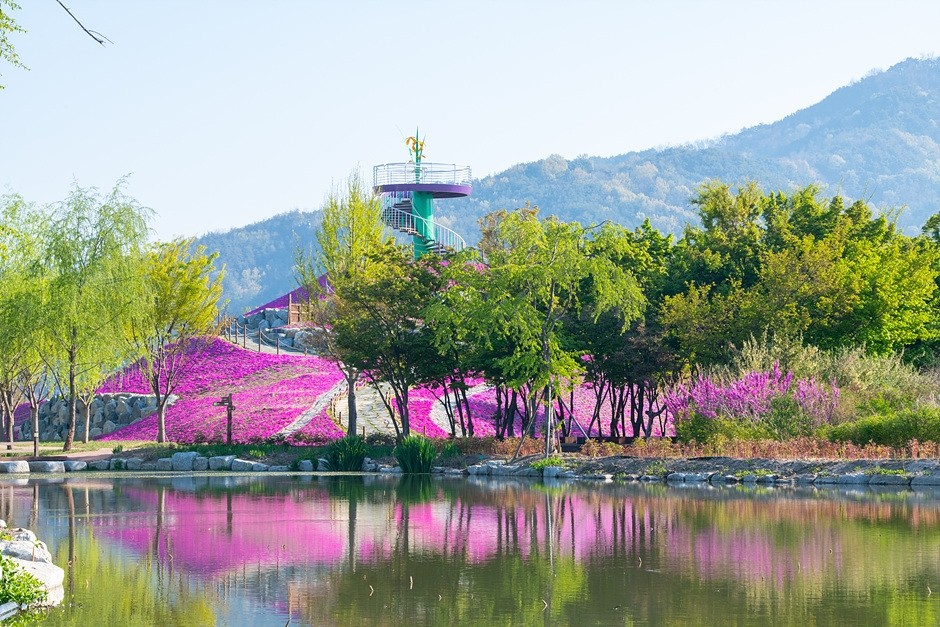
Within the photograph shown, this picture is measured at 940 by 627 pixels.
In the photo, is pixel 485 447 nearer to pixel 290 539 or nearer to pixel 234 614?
pixel 290 539

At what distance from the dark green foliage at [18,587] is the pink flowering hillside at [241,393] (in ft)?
80.9

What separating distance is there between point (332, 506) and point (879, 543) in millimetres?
10073

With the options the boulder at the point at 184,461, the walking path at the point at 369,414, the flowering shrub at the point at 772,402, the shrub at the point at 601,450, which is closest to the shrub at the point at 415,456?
the shrub at the point at 601,450

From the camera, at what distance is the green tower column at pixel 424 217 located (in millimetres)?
55406

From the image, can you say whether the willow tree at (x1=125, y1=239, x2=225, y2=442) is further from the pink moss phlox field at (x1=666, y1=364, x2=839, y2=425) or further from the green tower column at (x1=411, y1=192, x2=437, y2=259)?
the pink moss phlox field at (x1=666, y1=364, x2=839, y2=425)

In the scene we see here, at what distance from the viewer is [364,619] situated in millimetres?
9883

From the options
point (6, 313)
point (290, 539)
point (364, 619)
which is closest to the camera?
point (364, 619)

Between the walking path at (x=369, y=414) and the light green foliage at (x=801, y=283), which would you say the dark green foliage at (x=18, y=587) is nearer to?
the light green foliage at (x=801, y=283)

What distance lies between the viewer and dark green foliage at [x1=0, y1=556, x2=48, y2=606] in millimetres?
10492

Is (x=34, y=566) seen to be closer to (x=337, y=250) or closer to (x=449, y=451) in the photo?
(x=449, y=451)

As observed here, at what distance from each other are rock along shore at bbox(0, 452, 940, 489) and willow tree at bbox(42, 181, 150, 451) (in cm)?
414

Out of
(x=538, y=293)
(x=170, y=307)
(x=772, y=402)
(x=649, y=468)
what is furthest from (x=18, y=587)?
(x=170, y=307)

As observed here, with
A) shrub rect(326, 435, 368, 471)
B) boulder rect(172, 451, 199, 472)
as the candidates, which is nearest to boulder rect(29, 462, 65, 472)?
boulder rect(172, 451, 199, 472)

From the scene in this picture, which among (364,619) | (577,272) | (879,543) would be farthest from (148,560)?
(577,272)
